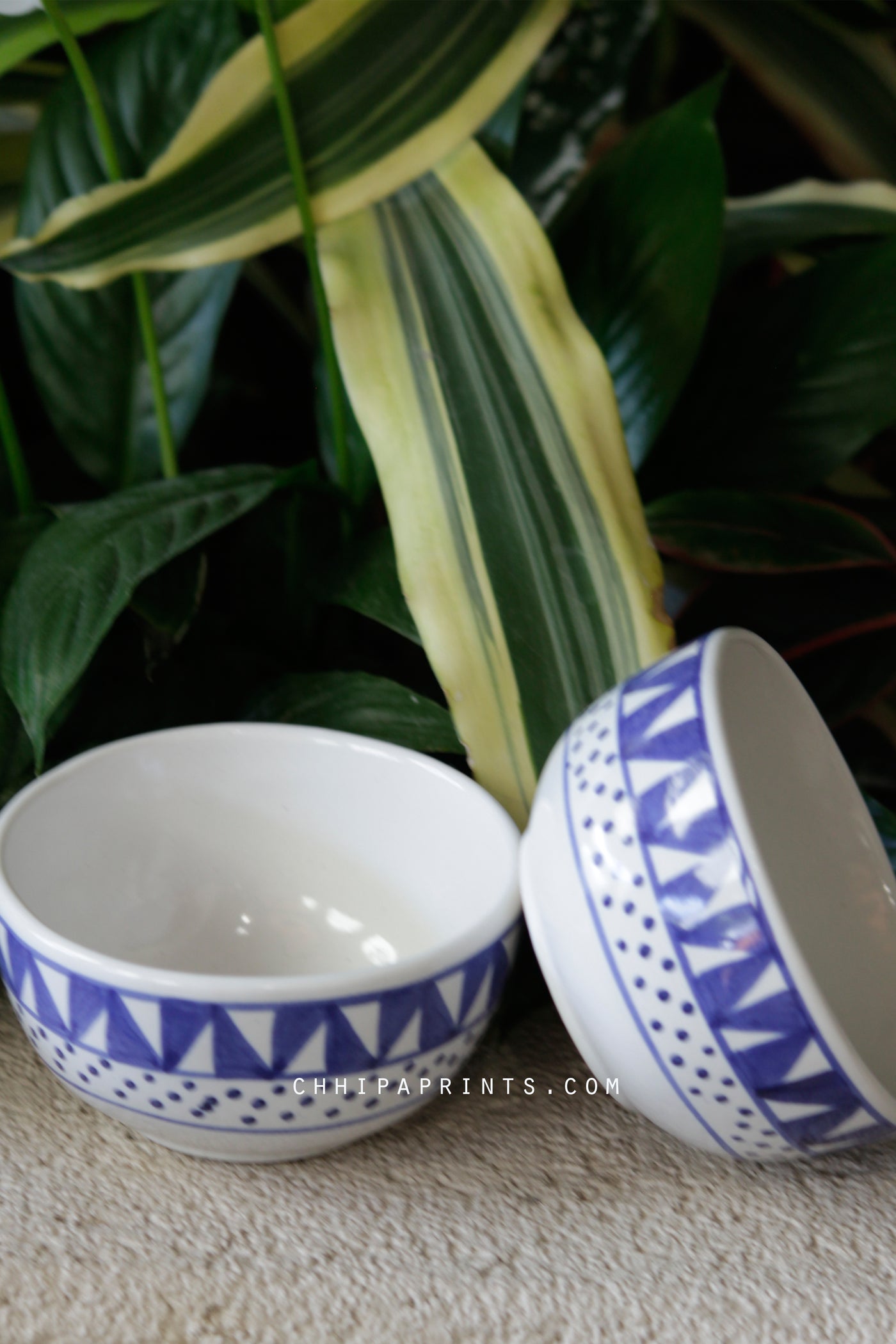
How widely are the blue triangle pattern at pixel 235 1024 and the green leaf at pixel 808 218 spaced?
1.67 feet

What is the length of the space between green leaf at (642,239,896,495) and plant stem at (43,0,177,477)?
11.2 inches

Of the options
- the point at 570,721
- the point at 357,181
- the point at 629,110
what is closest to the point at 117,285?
the point at 357,181

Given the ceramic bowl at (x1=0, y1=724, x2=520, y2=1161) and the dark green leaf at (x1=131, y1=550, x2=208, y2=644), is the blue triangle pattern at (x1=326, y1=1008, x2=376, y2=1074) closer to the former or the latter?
the ceramic bowl at (x1=0, y1=724, x2=520, y2=1161)

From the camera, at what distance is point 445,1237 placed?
41cm

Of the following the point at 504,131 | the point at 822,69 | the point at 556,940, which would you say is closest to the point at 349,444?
the point at 504,131

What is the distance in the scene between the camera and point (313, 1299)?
0.38 metres

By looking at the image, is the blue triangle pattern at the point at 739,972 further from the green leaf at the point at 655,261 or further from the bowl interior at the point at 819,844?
the green leaf at the point at 655,261

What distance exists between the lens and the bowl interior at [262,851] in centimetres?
51

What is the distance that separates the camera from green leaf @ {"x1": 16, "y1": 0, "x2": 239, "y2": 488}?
0.64 metres

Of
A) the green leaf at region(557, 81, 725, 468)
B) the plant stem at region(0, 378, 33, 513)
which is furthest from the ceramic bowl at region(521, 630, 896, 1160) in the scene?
the plant stem at region(0, 378, 33, 513)

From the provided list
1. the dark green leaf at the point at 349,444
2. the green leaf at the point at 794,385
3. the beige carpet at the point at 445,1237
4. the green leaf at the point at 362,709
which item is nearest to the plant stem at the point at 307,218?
the dark green leaf at the point at 349,444

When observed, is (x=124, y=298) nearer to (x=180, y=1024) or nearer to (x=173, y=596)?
(x=173, y=596)

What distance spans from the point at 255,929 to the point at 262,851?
4 centimetres

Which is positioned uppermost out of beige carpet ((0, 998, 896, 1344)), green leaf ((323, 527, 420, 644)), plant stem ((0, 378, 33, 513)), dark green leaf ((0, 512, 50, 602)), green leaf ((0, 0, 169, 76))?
green leaf ((0, 0, 169, 76))
